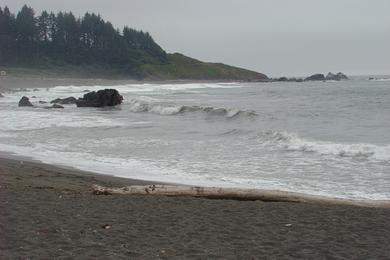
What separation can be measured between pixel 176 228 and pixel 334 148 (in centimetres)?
1226

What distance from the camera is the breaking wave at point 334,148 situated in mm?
17562

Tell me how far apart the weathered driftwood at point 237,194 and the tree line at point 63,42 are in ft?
362

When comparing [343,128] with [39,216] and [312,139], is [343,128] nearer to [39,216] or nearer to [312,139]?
[312,139]

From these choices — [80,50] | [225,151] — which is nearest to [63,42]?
[80,50]

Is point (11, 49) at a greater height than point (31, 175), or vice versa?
point (11, 49)

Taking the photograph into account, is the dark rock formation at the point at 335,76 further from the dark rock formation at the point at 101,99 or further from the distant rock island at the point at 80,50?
the dark rock formation at the point at 101,99

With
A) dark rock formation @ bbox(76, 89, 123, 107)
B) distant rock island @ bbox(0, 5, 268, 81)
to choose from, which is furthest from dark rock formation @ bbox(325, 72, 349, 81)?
dark rock formation @ bbox(76, 89, 123, 107)

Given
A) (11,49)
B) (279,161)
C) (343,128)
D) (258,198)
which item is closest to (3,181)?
(258,198)

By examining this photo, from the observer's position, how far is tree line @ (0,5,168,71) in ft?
383

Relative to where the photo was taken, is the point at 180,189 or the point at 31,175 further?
the point at 31,175

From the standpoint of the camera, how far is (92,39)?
13238cm

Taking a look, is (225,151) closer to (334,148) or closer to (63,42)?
(334,148)

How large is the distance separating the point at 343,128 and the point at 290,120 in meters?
5.78

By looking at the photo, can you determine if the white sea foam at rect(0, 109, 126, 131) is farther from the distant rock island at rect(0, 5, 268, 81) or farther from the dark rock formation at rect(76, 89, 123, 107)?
the distant rock island at rect(0, 5, 268, 81)
